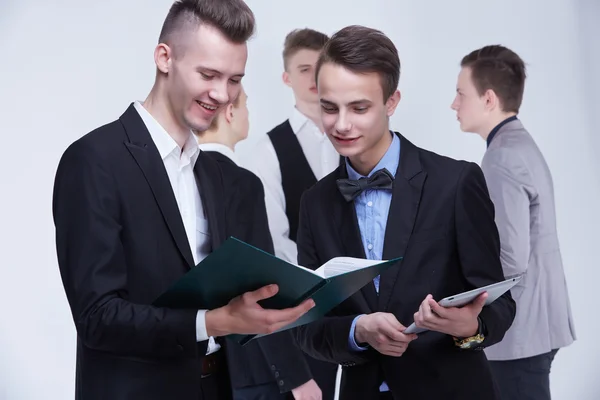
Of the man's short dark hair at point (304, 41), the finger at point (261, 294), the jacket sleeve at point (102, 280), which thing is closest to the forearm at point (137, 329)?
the jacket sleeve at point (102, 280)

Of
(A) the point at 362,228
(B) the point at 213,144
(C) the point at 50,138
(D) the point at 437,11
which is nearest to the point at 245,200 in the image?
(A) the point at 362,228

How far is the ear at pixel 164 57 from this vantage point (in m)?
2.10

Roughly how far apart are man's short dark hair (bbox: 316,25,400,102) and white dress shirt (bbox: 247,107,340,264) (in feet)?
5.35

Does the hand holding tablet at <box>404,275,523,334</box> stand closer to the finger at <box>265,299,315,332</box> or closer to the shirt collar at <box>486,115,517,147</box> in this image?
the finger at <box>265,299,315,332</box>

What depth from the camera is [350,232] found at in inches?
87.7

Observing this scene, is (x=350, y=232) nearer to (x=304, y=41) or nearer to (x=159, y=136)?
(x=159, y=136)

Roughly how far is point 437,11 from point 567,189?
129cm

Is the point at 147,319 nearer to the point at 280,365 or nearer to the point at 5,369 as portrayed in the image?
the point at 280,365

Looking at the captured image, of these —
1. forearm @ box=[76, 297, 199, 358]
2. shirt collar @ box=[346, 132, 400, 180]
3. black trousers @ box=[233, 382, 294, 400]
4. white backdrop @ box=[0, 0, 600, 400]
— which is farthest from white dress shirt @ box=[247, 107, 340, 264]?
forearm @ box=[76, 297, 199, 358]

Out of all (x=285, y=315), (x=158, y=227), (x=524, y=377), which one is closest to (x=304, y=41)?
(x=524, y=377)

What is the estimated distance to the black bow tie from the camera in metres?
2.22

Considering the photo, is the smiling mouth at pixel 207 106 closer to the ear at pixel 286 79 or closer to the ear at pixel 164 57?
the ear at pixel 164 57

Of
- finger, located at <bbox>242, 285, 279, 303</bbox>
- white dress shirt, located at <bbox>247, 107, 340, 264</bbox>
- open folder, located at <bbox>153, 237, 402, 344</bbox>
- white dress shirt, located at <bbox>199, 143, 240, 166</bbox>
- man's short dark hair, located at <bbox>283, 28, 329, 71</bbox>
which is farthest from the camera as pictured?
man's short dark hair, located at <bbox>283, 28, 329, 71</bbox>

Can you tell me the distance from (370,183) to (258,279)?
0.56m
